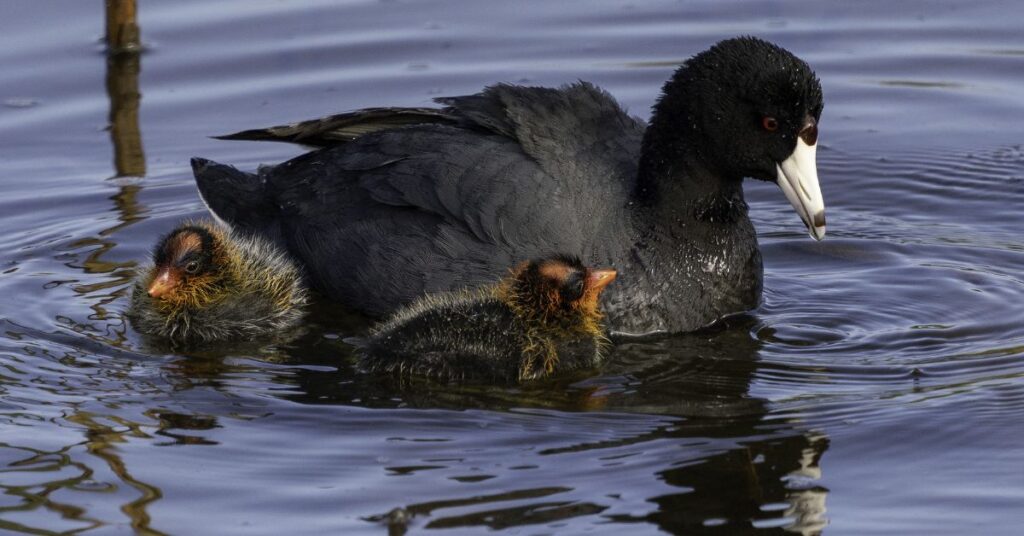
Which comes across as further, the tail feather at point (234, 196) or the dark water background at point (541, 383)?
the tail feather at point (234, 196)

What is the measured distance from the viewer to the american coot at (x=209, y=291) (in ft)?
22.3

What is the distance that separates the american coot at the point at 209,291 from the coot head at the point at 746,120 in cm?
166

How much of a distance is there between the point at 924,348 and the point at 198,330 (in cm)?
293

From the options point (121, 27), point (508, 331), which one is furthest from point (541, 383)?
point (121, 27)

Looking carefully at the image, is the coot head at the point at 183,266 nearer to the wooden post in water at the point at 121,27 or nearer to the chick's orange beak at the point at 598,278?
the chick's orange beak at the point at 598,278

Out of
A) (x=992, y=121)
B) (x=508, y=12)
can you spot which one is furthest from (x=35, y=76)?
(x=992, y=121)

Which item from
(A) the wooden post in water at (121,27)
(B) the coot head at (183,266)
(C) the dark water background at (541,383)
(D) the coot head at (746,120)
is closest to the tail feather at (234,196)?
(C) the dark water background at (541,383)

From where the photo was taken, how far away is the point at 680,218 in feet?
23.1

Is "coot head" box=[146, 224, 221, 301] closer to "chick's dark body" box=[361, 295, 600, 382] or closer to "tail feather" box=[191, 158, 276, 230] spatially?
"tail feather" box=[191, 158, 276, 230]

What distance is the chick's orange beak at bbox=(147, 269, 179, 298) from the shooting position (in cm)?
671

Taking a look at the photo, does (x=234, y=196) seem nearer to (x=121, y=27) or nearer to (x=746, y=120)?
(x=746, y=120)

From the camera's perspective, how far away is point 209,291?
6.89m

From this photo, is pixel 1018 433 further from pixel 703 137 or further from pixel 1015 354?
pixel 703 137

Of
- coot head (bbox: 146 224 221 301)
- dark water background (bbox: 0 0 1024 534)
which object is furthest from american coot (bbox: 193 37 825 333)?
coot head (bbox: 146 224 221 301)
